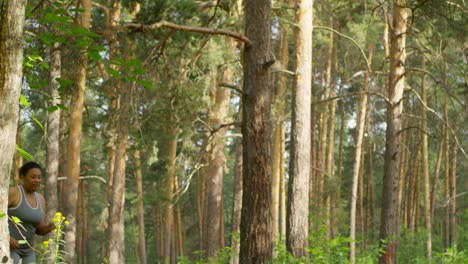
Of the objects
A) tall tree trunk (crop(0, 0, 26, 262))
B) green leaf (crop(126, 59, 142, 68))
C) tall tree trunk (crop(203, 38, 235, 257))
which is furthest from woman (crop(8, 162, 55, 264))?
tall tree trunk (crop(203, 38, 235, 257))

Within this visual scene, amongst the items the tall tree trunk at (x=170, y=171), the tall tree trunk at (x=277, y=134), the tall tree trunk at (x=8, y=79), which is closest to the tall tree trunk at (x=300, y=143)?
the tall tree trunk at (x=170, y=171)

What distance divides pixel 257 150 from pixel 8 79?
4.01m

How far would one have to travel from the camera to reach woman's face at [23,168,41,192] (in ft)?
18.6

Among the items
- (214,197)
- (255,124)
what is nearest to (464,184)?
(214,197)

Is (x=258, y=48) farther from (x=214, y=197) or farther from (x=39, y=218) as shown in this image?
(x=214, y=197)

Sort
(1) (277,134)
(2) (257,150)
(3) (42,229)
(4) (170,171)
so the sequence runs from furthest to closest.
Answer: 1. (1) (277,134)
2. (4) (170,171)
3. (2) (257,150)
4. (3) (42,229)

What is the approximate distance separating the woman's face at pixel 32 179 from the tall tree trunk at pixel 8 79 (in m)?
2.29

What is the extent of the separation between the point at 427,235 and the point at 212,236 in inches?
595

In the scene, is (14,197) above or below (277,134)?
below

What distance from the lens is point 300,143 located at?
10.6 m

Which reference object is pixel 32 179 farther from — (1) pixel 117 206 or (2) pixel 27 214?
(1) pixel 117 206

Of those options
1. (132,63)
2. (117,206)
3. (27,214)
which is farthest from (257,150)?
(117,206)

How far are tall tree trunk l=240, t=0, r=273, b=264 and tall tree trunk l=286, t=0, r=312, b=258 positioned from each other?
2893 mm

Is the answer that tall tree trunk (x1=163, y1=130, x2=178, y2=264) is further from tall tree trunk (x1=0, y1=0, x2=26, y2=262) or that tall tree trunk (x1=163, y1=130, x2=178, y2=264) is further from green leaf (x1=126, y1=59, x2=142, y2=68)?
tall tree trunk (x1=0, y1=0, x2=26, y2=262)
